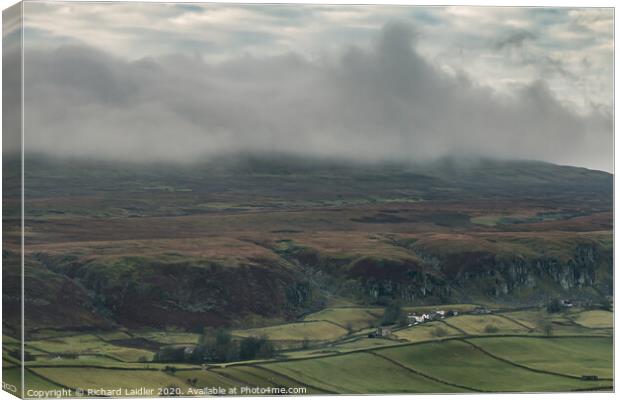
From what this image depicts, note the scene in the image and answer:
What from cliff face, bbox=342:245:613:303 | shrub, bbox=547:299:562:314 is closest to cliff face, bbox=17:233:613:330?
cliff face, bbox=342:245:613:303

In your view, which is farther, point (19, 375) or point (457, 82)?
point (457, 82)

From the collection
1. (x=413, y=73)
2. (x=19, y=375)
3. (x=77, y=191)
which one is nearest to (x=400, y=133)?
(x=413, y=73)

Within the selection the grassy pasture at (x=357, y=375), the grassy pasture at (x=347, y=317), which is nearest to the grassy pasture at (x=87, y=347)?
the grassy pasture at (x=357, y=375)

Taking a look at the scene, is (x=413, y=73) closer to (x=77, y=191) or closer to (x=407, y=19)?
(x=407, y=19)

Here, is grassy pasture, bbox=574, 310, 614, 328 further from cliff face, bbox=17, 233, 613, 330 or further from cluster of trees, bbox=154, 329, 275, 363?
cluster of trees, bbox=154, 329, 275, 363

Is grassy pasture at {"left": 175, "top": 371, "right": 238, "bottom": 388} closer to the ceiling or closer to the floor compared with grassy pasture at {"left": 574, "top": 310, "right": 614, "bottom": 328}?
closer to the floor
